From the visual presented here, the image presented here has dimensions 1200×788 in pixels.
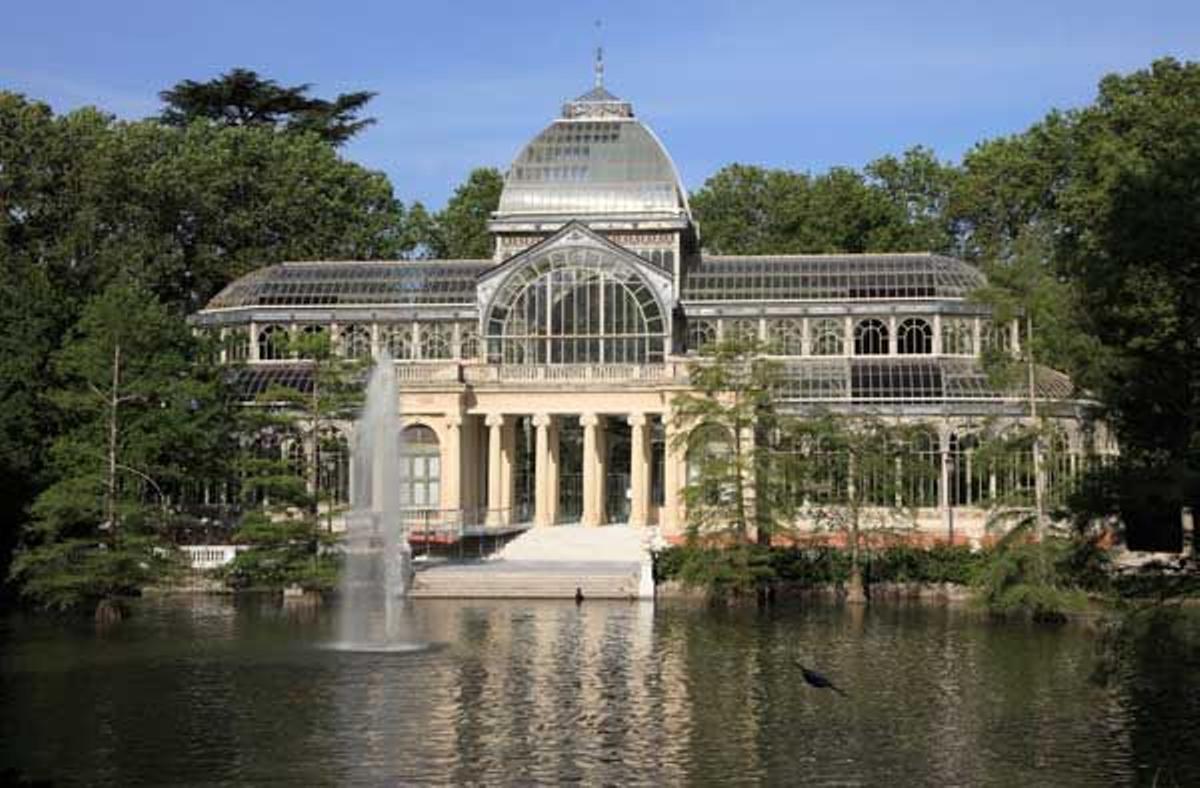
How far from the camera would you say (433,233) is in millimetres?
95875

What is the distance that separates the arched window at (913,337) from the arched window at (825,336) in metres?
2.40

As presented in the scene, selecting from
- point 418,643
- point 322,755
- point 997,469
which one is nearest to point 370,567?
point 418,643

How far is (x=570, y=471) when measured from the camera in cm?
8225

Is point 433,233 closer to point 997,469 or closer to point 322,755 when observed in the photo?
point 997,469

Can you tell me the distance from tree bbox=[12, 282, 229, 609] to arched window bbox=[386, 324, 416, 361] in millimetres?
14239

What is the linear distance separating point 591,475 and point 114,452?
22781 millimetres

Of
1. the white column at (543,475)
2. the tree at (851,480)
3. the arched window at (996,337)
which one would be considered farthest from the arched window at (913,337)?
the tree at (851,480)

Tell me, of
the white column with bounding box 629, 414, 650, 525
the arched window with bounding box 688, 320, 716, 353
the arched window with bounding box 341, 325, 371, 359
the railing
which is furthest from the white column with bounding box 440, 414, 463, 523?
the railing

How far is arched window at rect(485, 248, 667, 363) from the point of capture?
68.1 metres

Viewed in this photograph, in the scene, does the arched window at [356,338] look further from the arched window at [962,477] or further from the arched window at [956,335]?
the arched window at [962,477]

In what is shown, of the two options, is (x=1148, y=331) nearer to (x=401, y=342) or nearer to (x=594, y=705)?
(x=594, y=705)

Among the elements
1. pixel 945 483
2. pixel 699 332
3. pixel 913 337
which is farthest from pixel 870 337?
pixel 945 483

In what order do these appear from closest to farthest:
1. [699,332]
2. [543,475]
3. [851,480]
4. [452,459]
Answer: [851,480] → [452,459] → [543,475] → [699,332]

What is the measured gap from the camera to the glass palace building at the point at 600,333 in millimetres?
65125
